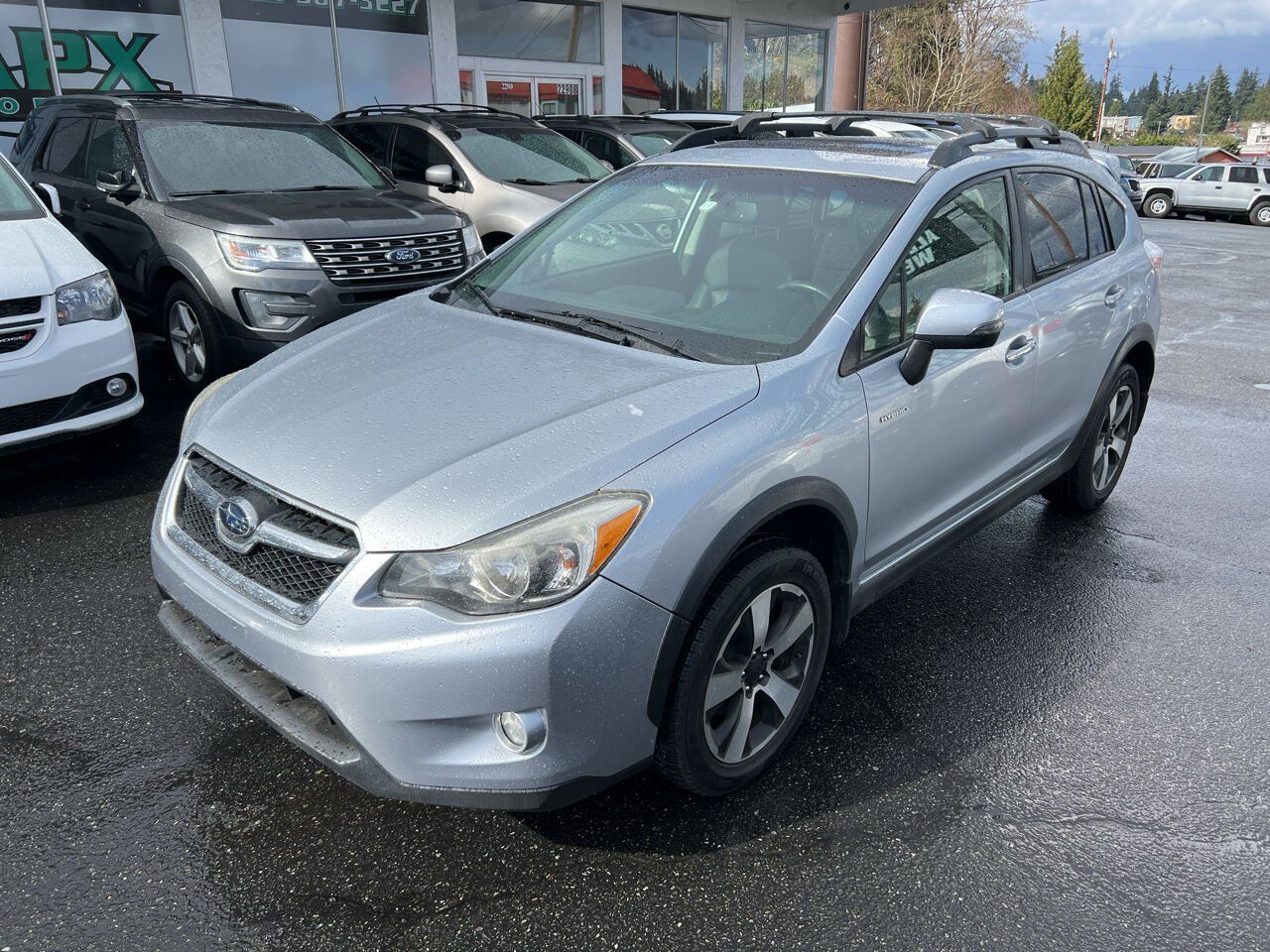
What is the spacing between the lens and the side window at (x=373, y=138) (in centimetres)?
958

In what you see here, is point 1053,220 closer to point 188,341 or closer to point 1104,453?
point 1104,453

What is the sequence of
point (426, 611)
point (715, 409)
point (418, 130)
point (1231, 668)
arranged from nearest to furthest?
point (426, 611)
point (715, 409)
point (1231, 668)
point (418, 130)

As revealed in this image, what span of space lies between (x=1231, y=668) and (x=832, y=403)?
1969mm

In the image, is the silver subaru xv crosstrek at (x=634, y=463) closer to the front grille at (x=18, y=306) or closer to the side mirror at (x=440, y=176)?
the front grille at (x=18, y=306)

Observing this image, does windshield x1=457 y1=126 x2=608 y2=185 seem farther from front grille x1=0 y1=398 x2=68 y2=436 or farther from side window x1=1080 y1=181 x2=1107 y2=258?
side window x1=1080 y1=181 x2=1107 y2=258

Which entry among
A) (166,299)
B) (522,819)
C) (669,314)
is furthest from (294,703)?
(166,299)

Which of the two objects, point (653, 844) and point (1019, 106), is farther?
point (1019, 106)

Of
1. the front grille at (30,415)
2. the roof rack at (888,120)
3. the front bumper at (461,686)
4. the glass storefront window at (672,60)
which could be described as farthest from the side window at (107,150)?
the glass storefront window at (672,60)

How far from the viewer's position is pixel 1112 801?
2742mm

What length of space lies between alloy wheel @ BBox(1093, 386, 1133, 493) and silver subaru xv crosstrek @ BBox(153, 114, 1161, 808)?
0.74m

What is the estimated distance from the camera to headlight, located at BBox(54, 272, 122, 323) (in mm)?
4617

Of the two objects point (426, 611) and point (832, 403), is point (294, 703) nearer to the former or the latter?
point (426, 611)

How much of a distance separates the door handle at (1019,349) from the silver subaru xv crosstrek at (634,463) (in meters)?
0.02

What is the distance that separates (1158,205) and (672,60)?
1657 centimetres
